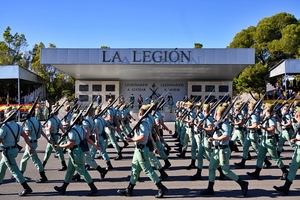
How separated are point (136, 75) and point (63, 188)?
3150cm

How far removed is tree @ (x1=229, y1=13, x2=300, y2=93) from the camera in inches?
1880

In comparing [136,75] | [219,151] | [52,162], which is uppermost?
[136,75]

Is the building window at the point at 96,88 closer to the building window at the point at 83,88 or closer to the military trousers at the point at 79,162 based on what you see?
the building window at the point at 83,88

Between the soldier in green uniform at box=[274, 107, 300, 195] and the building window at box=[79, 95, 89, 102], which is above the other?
the building window at box=[79, 95, 89, 102]

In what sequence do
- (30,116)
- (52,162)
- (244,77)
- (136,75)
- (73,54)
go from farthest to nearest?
1. (244,77)
2. (136,75)
3. (73,54)
4. (52,162)
5. (30,116)

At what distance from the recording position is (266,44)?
51.6 m

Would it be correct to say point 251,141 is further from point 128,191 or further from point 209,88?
point 209,88

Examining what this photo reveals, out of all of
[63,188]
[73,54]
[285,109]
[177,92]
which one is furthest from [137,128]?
[177,92]

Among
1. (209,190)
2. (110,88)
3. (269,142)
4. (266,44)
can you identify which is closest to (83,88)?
(110,88)

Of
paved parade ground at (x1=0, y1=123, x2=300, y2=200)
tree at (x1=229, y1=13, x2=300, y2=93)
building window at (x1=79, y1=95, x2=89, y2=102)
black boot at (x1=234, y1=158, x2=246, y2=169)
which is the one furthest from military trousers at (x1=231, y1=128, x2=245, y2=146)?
tree at (x1=229, y1=13, x2=300, y2=93)

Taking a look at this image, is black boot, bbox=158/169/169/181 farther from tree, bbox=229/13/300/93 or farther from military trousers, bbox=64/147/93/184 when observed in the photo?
tree, bbox=229/13/300/93

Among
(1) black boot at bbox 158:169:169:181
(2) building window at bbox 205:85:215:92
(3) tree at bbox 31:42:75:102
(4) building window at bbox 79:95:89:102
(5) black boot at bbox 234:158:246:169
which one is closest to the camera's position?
(1) black boot at bbox 158:169:169:181

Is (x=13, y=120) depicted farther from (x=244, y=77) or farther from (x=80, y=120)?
(x=244, y=77)

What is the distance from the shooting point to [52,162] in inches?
571
